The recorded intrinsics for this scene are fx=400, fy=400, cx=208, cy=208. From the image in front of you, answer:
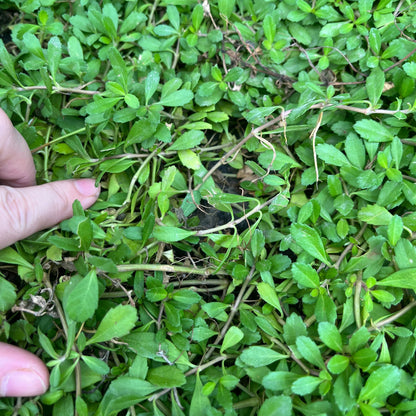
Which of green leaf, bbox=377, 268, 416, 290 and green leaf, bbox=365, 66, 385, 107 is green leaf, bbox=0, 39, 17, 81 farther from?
green leaf, bbox=377, 268, 416, 290

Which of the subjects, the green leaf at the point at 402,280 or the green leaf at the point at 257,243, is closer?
the green leaf at the point at 402,280

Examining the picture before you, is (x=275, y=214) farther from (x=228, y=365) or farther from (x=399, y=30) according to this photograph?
(x=399, y=30)

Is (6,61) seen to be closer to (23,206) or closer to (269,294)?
(23,206)

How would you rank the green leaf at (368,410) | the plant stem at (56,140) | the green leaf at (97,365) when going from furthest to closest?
1. the plant stem at (56,140)
2. the green leaf at (97,365)
3. the green leaf at (368,410)

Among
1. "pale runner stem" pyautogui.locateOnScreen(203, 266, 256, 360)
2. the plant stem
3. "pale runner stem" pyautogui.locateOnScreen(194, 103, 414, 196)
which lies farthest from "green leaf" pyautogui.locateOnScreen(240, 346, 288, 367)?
the plant stem

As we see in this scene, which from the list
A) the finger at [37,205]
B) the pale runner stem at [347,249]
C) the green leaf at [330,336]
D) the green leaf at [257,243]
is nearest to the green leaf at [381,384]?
the green leaf at [330,336]

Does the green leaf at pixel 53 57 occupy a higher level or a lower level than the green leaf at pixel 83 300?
higher

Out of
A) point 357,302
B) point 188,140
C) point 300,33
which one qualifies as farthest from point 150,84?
point 357,302

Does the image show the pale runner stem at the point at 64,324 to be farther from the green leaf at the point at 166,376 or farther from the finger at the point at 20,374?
the green leaf at the point at 166,376
